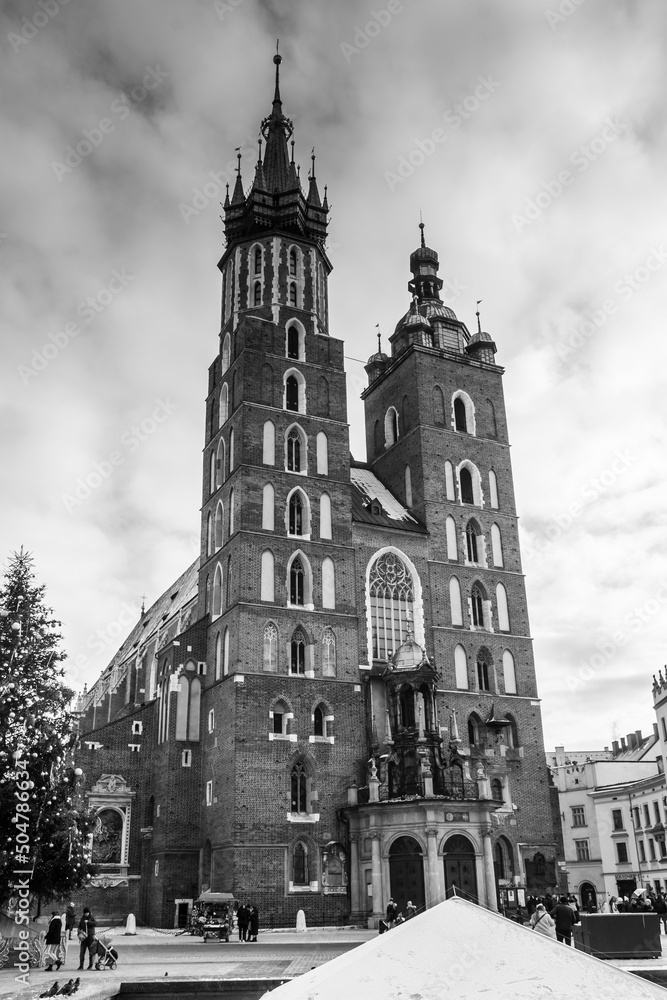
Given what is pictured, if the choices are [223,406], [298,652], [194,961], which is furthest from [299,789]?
[223,406]

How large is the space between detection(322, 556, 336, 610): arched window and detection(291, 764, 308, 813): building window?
6.83 m

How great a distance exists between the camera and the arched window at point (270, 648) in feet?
116

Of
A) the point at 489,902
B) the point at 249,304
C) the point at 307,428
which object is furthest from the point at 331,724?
the point at 249,304

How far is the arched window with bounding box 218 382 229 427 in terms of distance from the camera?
4259 centimetres

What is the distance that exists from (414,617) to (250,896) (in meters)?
13.7

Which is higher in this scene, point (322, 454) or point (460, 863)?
point (322, 454)

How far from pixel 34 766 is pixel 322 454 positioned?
76.1ft

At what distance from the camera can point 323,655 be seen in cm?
3672

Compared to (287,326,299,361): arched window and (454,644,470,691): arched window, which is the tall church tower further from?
(454,644,470,691): arched window

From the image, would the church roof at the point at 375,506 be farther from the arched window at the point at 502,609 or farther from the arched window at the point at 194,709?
the arched window at the point at 194,709

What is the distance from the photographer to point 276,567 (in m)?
37.2

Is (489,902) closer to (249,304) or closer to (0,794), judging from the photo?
(0,794)

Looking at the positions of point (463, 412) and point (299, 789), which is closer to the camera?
point (299, 789)

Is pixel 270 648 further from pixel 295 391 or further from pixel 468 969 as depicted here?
pixel 468 969
